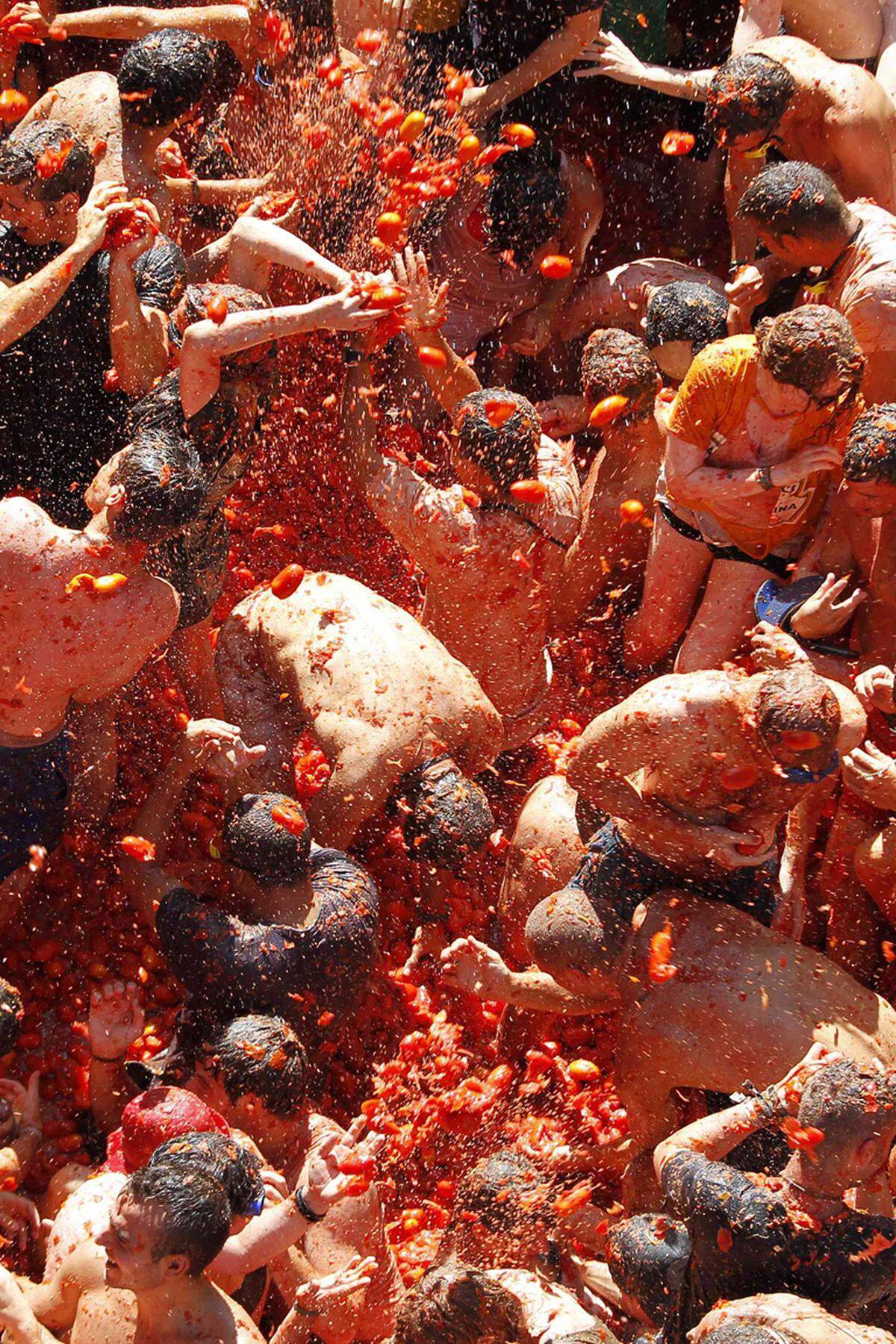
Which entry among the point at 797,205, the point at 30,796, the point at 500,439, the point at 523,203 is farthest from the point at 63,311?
the point at 797,205

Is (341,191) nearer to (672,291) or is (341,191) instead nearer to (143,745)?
(672,291)

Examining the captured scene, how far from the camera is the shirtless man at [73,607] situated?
5055 millimetres

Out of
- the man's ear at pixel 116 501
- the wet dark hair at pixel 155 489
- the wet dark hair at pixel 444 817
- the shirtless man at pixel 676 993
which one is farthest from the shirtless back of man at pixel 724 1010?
the man's ear at pixel 116 501

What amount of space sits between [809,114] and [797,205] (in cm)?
110

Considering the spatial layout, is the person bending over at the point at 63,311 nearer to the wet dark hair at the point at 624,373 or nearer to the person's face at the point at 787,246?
the wet dark hair at the point at 624,373

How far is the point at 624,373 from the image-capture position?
6695 mm

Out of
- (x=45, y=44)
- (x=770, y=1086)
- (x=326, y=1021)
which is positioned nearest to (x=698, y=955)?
(x=770, y=1086)

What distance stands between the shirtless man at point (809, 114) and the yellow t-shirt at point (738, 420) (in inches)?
50.7

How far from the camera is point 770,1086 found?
493 centimetres

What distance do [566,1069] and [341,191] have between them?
4.53 meters

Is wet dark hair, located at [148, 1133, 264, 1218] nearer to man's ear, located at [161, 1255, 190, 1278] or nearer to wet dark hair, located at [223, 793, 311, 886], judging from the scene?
man's ear, located at [161, 1255, 190, 1278]

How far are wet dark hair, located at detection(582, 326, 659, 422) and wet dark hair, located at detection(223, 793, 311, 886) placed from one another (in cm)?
257

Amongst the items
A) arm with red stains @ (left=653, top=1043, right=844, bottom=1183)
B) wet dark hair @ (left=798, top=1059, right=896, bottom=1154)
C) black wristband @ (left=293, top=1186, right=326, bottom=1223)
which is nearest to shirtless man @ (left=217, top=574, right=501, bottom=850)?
arm with red stains @ (left=653, top=1043, right=844, bottom=1183)

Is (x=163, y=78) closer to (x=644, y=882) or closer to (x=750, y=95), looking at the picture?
(x=750, y=95)
